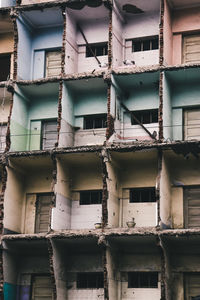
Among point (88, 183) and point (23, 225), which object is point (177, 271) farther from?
point (23, 225)

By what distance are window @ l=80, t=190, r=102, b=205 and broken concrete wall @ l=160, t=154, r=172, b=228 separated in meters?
2.78

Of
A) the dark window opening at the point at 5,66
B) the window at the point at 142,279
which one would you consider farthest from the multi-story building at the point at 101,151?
the dark window opening at the point at 5,66

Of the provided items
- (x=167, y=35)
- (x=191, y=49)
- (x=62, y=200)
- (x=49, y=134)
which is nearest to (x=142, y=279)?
(x=62, y=200)

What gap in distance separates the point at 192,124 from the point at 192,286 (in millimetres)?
6020

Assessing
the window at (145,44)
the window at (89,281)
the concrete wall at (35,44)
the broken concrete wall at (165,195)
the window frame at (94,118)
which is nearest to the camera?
the broken concrete wall at (165,195)

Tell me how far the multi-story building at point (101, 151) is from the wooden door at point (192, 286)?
0.04 metres

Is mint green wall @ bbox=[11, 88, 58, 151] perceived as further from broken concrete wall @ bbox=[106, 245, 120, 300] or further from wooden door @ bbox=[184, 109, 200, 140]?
broken concrete wall @ bbox=[106, 245, 120, 300]

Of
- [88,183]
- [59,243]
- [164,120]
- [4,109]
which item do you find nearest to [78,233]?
[59,243]

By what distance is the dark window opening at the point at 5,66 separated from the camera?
26.3 metres

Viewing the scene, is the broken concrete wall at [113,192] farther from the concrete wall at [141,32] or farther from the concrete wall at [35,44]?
the concrete wall at [35,44]

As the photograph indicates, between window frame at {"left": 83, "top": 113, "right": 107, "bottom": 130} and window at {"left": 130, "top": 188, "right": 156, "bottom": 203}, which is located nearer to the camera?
window at {"left": 130, "top": 188, "right": 156, "bottom": 203}

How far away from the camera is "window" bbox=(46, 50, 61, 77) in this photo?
25656mm

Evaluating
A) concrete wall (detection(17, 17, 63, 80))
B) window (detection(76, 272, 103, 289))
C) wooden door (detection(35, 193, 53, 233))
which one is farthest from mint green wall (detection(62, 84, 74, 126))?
window (detection(76, 272, 103, 289))

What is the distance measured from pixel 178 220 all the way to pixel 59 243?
4.44 metres
